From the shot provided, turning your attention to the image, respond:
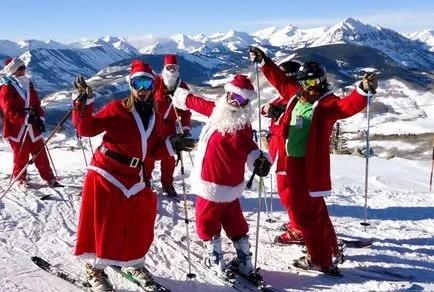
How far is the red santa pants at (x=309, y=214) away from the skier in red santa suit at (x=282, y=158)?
272 millimetres

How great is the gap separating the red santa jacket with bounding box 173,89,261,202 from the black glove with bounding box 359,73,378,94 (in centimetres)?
116

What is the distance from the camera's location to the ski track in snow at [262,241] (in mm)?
4812

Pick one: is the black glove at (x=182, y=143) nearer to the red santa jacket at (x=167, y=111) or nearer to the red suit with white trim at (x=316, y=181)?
the red suit with white trim at (x=316, y=181)

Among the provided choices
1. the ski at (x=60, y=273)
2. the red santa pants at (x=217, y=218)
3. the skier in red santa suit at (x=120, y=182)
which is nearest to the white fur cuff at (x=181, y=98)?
the red santa pants at (x=217, y=218)

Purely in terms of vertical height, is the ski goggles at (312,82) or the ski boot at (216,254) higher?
the ski goggles at (312,82)

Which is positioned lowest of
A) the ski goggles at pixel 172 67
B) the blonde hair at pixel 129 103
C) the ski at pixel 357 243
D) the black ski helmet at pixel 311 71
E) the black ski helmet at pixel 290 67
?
the ski at pixel 357 243

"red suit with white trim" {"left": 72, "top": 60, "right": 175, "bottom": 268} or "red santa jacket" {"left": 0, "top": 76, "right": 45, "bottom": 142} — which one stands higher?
Answer: "red santa jacket" {"left": 0, "top": 76, "right": 45, "bottom": 142}

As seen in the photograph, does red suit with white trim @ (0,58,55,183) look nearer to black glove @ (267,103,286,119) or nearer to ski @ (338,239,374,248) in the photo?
black glove @ (267,103,286,119)

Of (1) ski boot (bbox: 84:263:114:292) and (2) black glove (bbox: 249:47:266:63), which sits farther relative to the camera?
(2) black glove (bbox: 249:47:266:63)

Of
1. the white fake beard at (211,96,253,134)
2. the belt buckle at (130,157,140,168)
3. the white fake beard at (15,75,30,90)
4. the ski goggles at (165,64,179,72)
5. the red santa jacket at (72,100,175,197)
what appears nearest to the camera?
the red santa jacket at (72,100,175,197)

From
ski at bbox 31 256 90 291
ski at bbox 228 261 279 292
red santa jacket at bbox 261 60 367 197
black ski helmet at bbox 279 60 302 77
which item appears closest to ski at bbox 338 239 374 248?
red santa jacket at bbox 261 60 367 197

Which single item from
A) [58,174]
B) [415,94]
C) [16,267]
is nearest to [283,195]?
[16,267]

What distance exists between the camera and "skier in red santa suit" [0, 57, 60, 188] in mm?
7422

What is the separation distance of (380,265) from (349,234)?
1.12m
